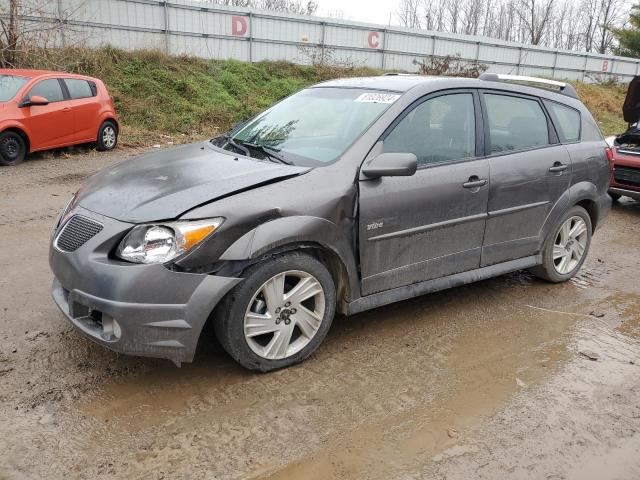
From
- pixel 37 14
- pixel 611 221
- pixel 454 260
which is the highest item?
pixel 37 14

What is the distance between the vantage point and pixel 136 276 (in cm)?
295

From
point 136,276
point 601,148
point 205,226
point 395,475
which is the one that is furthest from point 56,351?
point 601,148

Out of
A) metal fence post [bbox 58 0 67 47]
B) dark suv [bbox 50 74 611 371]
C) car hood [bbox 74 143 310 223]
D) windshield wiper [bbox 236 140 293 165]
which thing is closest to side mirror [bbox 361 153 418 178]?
dark suv [bbox 50 74 611 371]

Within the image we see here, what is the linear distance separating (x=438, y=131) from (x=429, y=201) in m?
0.57

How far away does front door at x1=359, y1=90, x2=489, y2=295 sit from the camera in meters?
3.71

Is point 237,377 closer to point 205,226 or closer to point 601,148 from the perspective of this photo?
point 205,226

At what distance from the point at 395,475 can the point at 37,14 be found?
15.4 metres

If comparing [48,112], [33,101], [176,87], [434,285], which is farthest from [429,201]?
[176,87]

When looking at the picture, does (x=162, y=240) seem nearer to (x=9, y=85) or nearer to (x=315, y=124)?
(x=315, y=124)

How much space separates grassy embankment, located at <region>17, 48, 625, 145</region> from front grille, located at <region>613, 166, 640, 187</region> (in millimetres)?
9082

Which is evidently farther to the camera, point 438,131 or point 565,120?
point 565,120

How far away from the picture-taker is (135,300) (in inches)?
116

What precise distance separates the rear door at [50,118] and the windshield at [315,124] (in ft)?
21.8

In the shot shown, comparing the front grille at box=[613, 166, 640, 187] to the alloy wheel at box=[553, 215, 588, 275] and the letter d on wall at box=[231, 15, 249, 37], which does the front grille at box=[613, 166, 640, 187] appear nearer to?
the alloy wheel at box=[553, 215, 588, 275]
